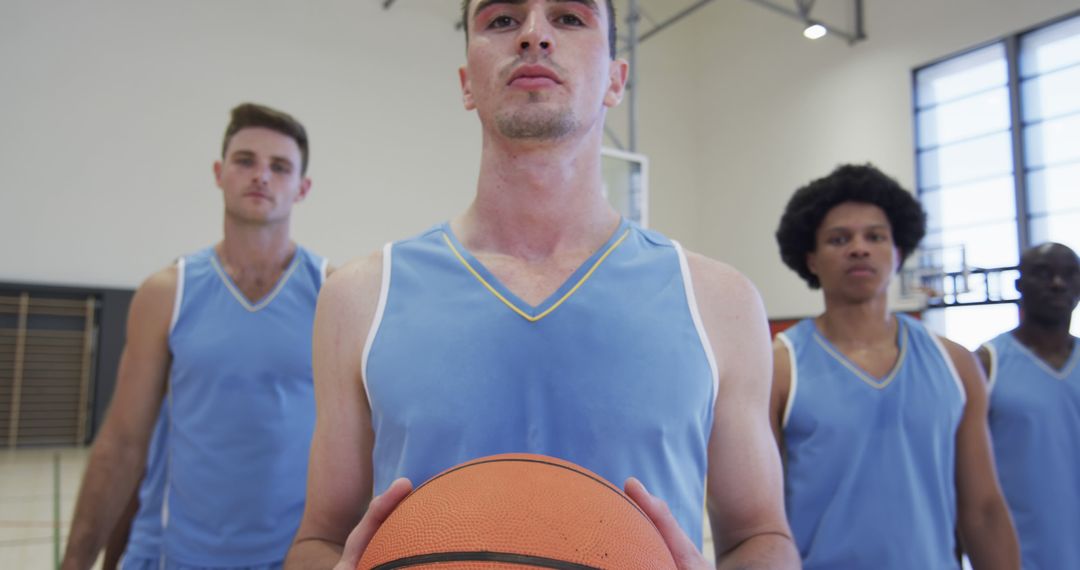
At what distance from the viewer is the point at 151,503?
2.31 m

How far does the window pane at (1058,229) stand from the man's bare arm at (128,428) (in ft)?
31.4

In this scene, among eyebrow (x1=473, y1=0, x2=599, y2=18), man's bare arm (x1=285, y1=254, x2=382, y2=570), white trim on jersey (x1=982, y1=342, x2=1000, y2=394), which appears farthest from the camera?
white trim on jersey (x1=982, y1=342, x2=1000, y2=394)

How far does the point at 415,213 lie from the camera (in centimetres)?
1063

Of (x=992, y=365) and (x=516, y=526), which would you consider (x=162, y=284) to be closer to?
(x=516, y=526)

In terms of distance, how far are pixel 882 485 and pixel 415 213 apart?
9171mm

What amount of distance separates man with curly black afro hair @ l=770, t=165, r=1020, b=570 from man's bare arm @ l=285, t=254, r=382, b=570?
4.32ft

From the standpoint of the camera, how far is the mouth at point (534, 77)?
4.28 ft

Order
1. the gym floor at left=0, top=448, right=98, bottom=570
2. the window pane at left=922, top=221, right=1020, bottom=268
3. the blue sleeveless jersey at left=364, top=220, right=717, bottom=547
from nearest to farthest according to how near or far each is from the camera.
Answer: the blue sleeveless jersey at left=364, top=220, right=717, bottom=547
the gym floor at left=0, top=448, right=98, bottom=570
the window pane at left=922, top=221, right=1020, bottom=268

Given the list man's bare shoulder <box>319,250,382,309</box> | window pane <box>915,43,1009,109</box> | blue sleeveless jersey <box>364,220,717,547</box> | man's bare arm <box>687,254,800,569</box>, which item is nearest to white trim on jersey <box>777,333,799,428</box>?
man's bare arm <box>687,254,800,569</box>

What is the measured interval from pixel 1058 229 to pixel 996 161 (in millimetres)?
1205

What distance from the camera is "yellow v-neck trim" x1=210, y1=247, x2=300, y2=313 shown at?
7.48 ft

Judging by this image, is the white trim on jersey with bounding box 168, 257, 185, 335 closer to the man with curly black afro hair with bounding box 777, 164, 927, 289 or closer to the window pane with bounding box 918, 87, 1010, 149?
the man with curly black afro hair with bounding box 777, 164, 927, 289

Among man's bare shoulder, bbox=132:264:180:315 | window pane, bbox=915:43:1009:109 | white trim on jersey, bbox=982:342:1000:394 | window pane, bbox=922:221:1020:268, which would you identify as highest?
window pane, bbox=915:43:1009:109

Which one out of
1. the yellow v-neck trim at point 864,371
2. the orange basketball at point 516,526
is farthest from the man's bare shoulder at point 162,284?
the yellow v-neck trim at point 864,371
